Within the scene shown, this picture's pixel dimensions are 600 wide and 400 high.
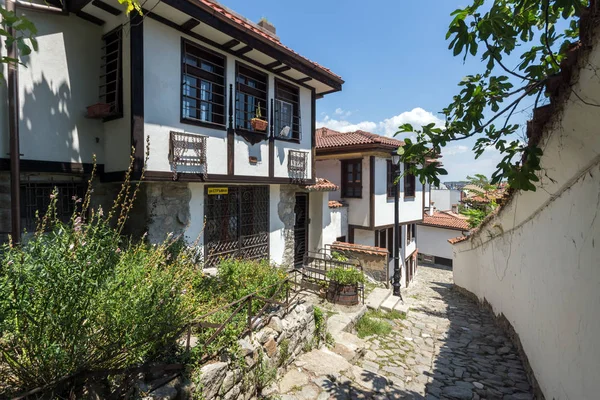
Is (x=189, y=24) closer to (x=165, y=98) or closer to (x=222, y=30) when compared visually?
(x=222, y=30)

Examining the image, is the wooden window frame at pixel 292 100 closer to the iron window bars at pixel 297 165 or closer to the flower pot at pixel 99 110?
the iron window bars at pixel 297 165

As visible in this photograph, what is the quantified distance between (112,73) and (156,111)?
1206 millimetres

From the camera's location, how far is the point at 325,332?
18.9 ft

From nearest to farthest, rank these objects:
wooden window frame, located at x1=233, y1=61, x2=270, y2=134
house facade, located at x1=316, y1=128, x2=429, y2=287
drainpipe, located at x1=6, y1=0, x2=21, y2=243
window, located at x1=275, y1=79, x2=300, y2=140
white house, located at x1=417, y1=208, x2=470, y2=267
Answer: drainpipe, located at x1=6, y1=0, x2=21, y2=243, wooden window frame, located at x1=233, y1=61, x2=270, y2=134, window, located at x1=275, y1=79, x2=300, y2=140, house facade, located at x1=316, y1=128, x2=429, y2=287, white house, located at x1=417, y1=208, x2=470, y2=267

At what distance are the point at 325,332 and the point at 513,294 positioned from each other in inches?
143

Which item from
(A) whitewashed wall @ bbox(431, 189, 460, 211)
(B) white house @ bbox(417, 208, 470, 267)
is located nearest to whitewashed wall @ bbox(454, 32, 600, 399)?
(B) white house @ bbox(417, 208, 470, 267)

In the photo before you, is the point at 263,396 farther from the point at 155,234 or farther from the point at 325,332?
the point at 155,234

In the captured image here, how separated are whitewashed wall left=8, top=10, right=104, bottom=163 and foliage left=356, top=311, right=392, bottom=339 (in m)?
6.39

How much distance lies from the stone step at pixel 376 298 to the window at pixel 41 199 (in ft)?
22.7

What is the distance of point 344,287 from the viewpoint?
→ 24.3 feet

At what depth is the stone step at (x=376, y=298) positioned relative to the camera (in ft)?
26.0

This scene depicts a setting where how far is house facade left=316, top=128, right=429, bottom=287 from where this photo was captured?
12711 mm

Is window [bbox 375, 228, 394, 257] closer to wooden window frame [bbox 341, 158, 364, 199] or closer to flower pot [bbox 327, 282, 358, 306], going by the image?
wooden window frame [bbox 341, 158, 364, 199]

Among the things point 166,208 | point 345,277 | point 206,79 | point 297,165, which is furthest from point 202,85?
point 345,277
